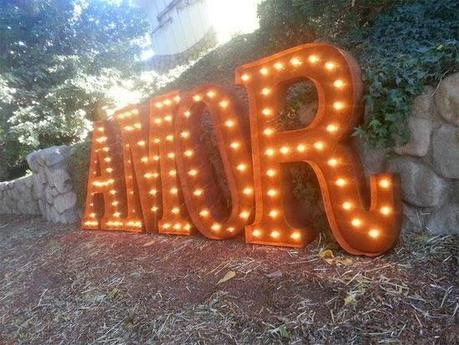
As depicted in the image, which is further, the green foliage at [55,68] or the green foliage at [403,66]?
the green foliage at [55,68]

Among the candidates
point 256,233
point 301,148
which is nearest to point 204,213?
point 256,233

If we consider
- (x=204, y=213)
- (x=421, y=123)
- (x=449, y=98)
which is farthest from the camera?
(x=204, y=213)

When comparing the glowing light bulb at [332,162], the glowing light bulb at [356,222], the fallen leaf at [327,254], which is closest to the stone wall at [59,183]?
the fallen leaf at [327,254]

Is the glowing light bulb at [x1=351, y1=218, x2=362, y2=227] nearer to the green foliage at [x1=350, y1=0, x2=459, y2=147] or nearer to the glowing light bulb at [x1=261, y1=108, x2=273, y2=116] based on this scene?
the green foliage at [x1=350, y1=0, x2=459, y2=147]

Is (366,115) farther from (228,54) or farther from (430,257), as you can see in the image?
(228,54)

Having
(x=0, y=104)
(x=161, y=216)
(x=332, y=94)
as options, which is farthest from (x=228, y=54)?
(x=0, y=104)

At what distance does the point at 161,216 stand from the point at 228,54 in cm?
360

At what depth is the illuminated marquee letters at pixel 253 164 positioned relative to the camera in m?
2.38

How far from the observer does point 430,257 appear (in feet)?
7.12

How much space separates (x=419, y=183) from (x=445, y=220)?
11.6 inches

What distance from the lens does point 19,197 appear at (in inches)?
285

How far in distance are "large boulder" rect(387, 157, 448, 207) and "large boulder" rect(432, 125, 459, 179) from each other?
7 centimetres

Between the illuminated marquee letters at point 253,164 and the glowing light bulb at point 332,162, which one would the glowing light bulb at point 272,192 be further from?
the glowing light bulb at point 332,162

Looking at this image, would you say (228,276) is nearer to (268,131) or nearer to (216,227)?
(216,227)
